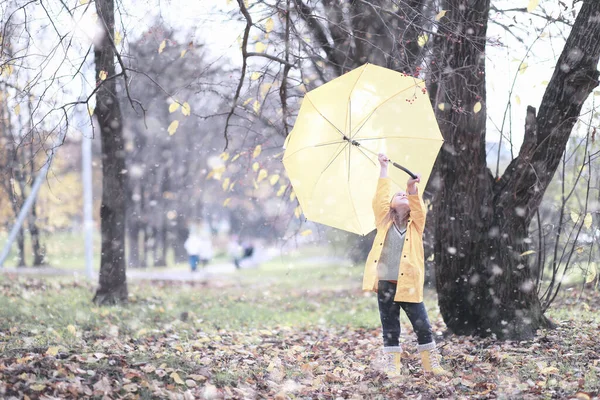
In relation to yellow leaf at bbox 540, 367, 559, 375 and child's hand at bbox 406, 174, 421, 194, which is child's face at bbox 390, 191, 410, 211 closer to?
child's hand at bbox 406, 174, 421, 194

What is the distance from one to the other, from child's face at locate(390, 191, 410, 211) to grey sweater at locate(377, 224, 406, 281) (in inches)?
7.4

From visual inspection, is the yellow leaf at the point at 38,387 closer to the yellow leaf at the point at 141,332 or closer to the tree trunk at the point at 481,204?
the yellow leaf at the point at 141,332

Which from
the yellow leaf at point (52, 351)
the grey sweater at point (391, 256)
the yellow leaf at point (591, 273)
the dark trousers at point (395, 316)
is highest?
the grey sweater at point (391, 256)

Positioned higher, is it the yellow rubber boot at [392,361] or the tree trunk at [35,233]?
the tree trunk at [35,233]

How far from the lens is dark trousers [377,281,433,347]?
554 centimetres

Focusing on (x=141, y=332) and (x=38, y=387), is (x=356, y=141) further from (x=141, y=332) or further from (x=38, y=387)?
(x=141, y=332)

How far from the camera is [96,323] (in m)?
8.45

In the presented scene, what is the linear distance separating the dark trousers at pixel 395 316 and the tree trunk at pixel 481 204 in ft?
5.05

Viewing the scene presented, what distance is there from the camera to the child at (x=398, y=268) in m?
5.43

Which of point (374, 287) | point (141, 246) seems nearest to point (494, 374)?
point (374, 287)

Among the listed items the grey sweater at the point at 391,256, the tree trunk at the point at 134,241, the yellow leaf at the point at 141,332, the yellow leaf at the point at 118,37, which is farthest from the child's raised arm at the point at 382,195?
the tree trunk at the point at 134,241

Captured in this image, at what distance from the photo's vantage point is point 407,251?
547cm

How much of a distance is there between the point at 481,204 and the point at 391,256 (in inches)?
73.6

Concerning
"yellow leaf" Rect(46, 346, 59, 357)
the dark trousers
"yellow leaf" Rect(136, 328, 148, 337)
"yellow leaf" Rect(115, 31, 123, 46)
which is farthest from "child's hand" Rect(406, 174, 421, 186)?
"yellow leaf" Rect(136, 328, 148, 337)
